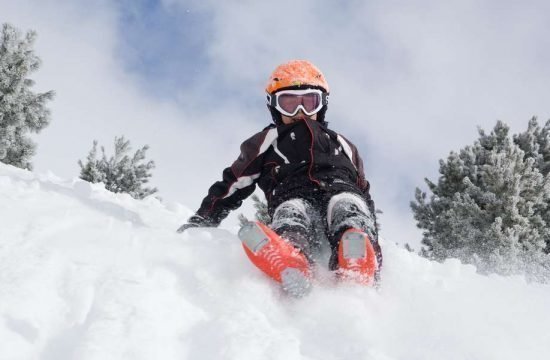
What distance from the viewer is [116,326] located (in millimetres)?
1704

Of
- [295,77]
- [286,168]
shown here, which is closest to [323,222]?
[286,168]

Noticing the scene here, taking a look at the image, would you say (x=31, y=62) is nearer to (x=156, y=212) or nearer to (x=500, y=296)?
(x=156, y=212)

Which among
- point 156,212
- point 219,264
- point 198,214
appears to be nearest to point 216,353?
point 219,264

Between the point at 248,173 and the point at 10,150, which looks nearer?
→ the point at 248,173

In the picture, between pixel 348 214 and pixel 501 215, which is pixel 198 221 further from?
pixel 501 215

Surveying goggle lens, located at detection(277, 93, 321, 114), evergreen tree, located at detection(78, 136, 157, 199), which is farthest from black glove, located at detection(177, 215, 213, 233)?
evergreen tree, located at detection(78, 136, 157, 199)

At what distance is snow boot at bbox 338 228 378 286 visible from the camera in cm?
242

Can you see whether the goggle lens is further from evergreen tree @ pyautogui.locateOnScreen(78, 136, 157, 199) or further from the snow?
evergreen tree @ pyautogui.locateOnScreen(78, 136, 157, 199)

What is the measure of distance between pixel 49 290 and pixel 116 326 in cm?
39

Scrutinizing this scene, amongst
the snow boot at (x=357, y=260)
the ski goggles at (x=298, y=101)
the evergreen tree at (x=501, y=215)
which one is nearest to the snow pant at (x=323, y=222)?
the snow boot at (x=357, y=260)

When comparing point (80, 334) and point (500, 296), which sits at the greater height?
point (500, 296)

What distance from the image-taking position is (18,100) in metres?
13.1

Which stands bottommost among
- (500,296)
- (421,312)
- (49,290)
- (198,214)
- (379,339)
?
(49,290)

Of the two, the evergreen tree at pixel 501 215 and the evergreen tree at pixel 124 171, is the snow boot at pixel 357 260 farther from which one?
the evergreen tree at pixel 124 171
